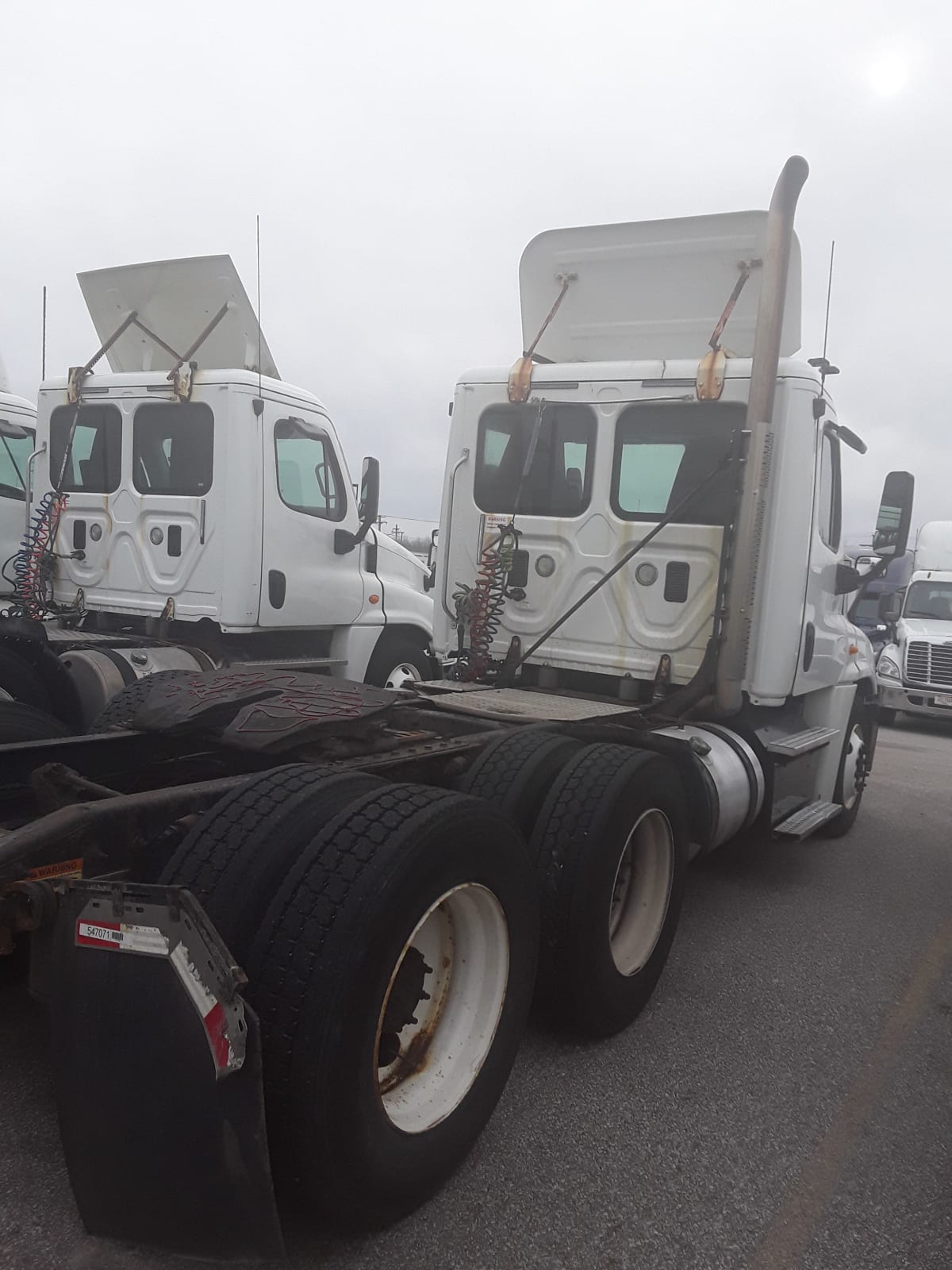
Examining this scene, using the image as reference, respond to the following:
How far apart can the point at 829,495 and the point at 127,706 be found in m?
3.97

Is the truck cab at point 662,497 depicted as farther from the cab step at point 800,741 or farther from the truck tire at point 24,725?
the truck tire at point 24,725

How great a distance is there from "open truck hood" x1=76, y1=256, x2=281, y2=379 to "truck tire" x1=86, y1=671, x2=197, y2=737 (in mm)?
3347

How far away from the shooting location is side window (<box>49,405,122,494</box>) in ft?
21.7

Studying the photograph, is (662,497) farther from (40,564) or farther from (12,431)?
(12,431)

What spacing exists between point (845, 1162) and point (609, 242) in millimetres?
4644

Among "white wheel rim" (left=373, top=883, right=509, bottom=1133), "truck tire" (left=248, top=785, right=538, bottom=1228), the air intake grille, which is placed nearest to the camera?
"truck tire" (left=248, top=785, right=538, bottom=1228)

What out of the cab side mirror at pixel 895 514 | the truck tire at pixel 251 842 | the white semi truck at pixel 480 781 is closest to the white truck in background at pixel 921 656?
the white semi truck at pixel 480 781

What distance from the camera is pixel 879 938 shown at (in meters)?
4.79

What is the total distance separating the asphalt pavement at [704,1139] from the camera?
239 cm

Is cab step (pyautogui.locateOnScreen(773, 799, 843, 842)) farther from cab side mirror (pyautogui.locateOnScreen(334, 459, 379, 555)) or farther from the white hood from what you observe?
the white hood

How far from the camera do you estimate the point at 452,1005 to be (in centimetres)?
274

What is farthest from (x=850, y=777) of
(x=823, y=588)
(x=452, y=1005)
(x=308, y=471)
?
(x=452, y=1005)

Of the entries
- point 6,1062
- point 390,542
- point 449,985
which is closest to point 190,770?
point 6,1062

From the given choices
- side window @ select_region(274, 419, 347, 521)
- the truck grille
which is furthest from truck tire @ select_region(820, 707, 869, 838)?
the truck grille
